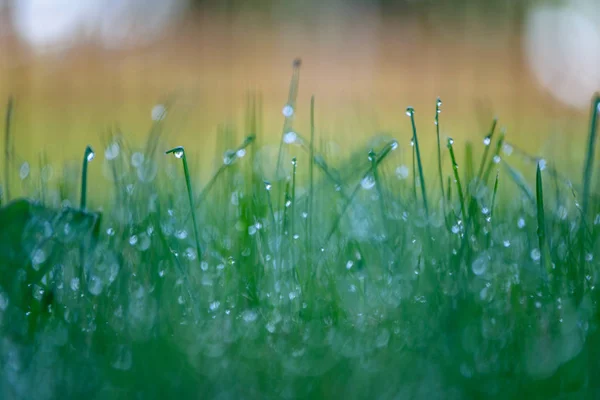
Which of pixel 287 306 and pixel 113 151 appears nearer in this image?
pixel 287 306

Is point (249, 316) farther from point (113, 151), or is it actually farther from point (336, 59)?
point (336, 59)

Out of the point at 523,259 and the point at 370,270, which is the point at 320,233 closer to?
the point at 370,270

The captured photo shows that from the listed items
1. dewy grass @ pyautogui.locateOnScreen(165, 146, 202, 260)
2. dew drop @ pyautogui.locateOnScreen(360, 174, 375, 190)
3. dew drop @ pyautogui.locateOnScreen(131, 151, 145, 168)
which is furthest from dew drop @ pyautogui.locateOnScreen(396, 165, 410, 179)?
dew drop @ pyautogui.locateOnScreen(131, 151, 145, 168)

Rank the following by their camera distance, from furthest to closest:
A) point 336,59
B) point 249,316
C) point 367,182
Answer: point 336,59 < point 367,182 < point 249,316

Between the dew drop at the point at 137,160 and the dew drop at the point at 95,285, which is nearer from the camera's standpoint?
the dew drop at the point at 95,285

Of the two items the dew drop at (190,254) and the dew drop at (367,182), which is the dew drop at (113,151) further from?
the dew drop at (367,182)

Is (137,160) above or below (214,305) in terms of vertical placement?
above

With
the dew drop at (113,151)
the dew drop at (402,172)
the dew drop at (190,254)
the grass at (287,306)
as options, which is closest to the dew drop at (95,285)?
the grass at (287,306)

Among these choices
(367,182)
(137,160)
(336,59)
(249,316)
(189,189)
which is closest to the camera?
(249,316)

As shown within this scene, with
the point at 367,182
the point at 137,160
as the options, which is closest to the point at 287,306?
the point at 367,182
